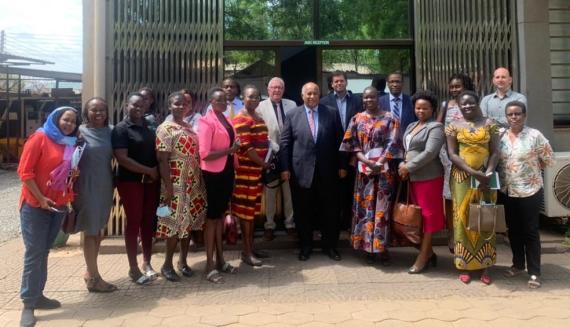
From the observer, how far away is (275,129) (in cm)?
574

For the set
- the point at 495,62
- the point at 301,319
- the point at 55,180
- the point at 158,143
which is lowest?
the point at 301,319

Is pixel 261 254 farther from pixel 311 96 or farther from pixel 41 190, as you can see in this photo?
pixel 41 190

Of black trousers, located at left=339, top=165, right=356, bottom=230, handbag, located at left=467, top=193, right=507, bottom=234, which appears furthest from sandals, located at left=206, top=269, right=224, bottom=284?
handbag, located at left=467, top=193, right=507, bottom=234

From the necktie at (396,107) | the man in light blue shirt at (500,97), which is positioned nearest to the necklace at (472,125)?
the man in light blue shirt at (500,97)

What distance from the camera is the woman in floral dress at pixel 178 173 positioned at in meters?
4.57

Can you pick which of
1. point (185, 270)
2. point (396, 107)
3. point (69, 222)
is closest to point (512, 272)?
point (396, 107)

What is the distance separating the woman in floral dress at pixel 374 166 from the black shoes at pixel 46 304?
2.89 m

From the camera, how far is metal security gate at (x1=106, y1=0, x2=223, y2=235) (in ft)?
20.0

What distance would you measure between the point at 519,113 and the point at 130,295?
3.93m

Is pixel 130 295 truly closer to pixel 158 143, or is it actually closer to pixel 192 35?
pixel 158 143

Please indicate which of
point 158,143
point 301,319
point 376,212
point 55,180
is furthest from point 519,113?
point 55,180

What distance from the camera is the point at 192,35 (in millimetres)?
6281

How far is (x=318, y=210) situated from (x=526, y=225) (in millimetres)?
2082

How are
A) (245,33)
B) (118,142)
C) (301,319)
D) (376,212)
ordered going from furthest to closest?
(245,33) < (376,212) < (118,142) < (301,319)
